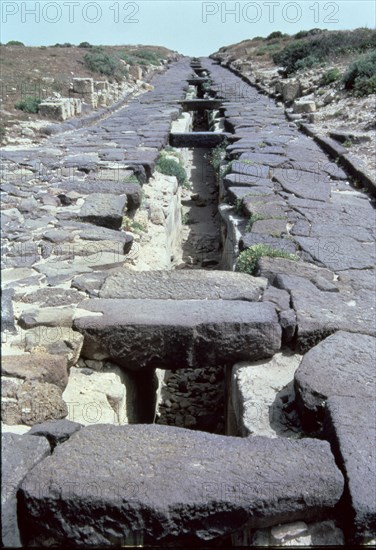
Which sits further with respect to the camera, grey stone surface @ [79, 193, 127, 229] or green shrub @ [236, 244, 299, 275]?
grey stone surface @ [79, 193, 127, 229]

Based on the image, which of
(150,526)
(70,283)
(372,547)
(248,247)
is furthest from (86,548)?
(248,247)

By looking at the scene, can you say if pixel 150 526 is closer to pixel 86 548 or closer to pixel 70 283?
pixel 86 548

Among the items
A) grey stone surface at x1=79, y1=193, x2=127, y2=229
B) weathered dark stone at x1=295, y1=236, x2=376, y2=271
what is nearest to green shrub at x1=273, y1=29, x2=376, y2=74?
weathered dark stone at x1=295, y1=236, x2=376, y2=271

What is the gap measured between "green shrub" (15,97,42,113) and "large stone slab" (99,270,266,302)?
917cm

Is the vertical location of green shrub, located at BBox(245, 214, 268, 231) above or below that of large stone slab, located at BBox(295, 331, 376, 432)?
above

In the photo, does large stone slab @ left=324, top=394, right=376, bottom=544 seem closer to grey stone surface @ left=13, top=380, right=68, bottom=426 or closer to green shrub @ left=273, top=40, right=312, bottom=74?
grey stone surface @ left=13, top=380, right=68, bottom=426

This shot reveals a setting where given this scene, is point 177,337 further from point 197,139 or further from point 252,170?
point 197,139

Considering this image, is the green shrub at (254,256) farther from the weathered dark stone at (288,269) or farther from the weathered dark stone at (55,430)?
the weathered dark stone at (55,430)

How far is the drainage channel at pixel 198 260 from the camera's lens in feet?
14.3

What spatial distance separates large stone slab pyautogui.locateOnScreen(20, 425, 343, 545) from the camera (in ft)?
6.34

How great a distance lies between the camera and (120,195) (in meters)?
5.48

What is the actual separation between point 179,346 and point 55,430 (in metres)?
1.05

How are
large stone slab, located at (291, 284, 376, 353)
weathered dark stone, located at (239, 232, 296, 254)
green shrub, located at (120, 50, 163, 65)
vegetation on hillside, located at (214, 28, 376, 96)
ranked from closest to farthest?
large stone slab, located at (291, 284, 376, 353) → weathered dark stone, located at (239, 232, 296, 254) → vegetation on hillside, located at (214, 28, 376, 96) → green shrub, located at (120, 50, 163, 65)

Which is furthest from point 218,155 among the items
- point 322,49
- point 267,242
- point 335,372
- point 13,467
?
point 322,49
